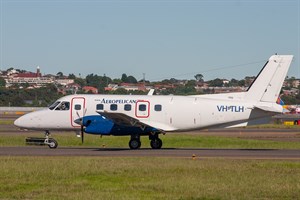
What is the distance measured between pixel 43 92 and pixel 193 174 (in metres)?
143

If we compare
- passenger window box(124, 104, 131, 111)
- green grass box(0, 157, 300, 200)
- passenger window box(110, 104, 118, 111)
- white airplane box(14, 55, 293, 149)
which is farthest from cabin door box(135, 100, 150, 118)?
green grass box(0, 157, 300, 200)

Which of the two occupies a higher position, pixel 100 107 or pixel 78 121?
pixel 100 107

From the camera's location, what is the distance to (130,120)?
41.8 metres

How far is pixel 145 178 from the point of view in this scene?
28328 millimetres

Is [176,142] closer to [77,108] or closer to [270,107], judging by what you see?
[77,108]

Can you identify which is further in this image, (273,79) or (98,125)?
(98,125)

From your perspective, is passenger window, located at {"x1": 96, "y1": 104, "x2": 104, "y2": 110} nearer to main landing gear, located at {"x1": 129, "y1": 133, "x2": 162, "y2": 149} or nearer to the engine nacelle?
the engine nacelle

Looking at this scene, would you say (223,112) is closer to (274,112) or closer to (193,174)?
(274,112)

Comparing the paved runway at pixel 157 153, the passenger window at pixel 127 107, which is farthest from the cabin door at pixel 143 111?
the paved runway at pixel 157 153

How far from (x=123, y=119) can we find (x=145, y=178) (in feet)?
44.5

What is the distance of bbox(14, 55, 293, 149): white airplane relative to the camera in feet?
137

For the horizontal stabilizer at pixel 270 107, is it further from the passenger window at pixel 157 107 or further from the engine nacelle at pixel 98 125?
the engine nacelle at pixel 98 125

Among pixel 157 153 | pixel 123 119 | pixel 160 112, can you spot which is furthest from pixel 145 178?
pixel 160 112

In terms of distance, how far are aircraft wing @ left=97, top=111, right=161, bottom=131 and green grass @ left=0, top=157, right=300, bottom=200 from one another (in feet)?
19.7
